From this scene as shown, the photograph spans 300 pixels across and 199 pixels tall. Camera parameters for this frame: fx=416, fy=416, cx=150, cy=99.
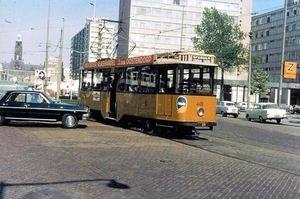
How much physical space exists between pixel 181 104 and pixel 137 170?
664cm

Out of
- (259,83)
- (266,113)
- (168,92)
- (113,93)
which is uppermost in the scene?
(259,83)

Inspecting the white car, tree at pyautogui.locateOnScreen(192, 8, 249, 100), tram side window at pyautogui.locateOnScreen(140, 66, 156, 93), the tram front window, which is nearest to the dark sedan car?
tram side window at pyautogui.locateOnScreen(140, 66, 156, 93)

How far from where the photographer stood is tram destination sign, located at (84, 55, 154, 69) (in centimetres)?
1704

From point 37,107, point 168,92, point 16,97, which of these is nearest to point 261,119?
point 168,92

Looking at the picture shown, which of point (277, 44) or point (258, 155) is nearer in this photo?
point (258, 155)

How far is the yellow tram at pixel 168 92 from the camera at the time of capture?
1530 centimetres

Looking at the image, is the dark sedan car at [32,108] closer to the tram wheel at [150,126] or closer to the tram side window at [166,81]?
the tram wheel at [150,126]

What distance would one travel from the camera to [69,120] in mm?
17484

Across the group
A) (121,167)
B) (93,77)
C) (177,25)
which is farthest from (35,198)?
(177,25)

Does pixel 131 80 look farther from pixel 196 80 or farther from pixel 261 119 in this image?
pixel 261 119

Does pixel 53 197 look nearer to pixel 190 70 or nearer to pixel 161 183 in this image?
pixel 161 183

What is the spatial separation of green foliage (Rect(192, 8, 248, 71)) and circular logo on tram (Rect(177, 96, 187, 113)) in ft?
174

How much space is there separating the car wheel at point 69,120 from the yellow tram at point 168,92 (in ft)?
7.63

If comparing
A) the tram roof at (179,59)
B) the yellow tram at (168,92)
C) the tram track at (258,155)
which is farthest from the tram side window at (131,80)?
the tram track at (258,155)
